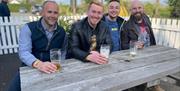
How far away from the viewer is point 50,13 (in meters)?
2.48

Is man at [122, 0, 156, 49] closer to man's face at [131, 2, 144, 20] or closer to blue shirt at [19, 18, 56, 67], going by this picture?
man's face at [131, 2, 144, 20]

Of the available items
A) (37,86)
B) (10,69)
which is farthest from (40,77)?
(10,69)

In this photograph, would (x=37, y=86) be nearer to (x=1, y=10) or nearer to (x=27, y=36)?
(x=27, y=36)

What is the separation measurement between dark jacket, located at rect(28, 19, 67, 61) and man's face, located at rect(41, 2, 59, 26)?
0.31ft

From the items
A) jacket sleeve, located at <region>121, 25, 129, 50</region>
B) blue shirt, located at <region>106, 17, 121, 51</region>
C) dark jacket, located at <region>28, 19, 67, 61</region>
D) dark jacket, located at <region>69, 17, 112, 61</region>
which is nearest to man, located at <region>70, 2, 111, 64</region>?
dark jacket, located at <region>69, 17, 112, 61</region>

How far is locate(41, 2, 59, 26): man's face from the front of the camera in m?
2.47

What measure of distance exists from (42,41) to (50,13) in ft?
1.05

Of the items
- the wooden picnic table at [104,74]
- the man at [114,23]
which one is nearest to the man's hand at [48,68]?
the wooden picnic table at [104,74]

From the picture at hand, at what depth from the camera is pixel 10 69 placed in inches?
182

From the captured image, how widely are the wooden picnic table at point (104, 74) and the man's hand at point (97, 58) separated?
1.7 inches

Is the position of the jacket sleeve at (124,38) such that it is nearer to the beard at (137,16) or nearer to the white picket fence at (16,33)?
the beard at (137,16)

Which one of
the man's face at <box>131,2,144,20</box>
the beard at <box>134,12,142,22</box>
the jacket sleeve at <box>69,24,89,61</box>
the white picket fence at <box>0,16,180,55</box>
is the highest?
the man's face at <box>131,2,144,20</box>

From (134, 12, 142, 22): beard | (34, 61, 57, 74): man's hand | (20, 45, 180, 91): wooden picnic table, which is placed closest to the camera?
(20, 45, 180, 91): wooden picnic table

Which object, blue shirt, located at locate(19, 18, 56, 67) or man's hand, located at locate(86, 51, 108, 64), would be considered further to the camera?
blue shirt, located at locate(19, 18, 56, 67)
